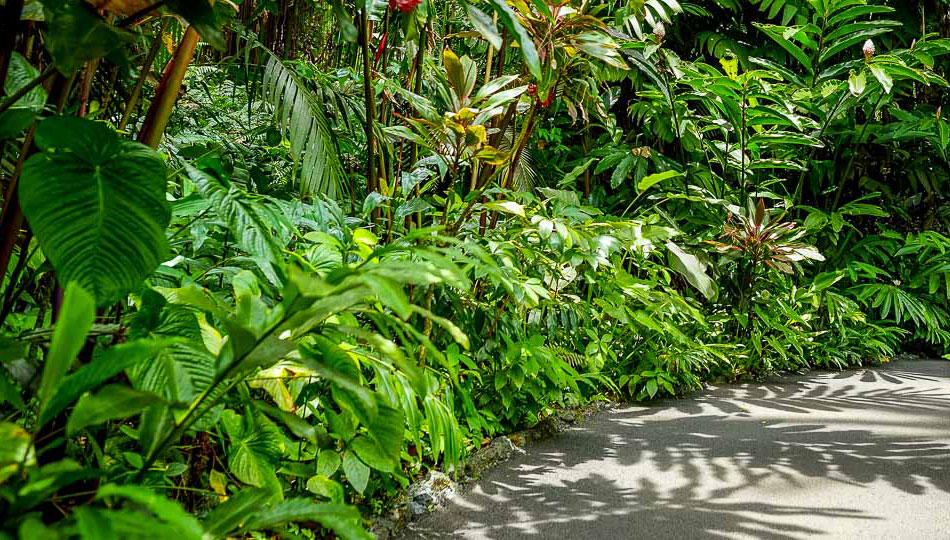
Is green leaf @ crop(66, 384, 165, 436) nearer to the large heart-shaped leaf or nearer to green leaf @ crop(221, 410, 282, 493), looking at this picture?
the large heart-shaped leaf

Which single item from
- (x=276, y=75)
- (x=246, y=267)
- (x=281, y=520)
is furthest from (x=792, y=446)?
(x=276, y=75)

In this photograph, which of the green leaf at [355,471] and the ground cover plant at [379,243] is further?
the green leaf at [355,471]

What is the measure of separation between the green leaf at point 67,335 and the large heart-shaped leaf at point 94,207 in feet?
0.37

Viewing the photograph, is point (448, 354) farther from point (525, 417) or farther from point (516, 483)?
point (525, 417)

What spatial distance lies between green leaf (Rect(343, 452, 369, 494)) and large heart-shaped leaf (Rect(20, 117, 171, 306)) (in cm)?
56

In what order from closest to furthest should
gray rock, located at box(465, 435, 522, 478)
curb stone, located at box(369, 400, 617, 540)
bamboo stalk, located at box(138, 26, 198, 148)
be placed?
bamboo stalk, located at box(138, 26, 198, 148) → curb stone, located at box(369, 400, 617, 540) → gray rock, located at box(465, 435, 522, 478)

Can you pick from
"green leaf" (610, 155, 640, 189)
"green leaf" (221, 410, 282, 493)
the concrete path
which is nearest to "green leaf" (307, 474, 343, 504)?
"green leaf" (221, 410, 282, 493)

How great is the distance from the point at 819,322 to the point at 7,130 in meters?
3.81

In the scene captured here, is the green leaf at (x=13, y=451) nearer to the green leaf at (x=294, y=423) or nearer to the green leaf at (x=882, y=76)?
the green leaf at (x=294, y=423)

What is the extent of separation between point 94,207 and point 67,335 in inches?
6.9

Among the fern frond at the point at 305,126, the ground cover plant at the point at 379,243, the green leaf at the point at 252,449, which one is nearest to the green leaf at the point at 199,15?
the ground cover plant at the point at 379,243

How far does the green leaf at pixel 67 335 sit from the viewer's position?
433mm

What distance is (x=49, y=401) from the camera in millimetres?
458

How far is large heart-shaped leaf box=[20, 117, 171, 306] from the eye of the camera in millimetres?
547
